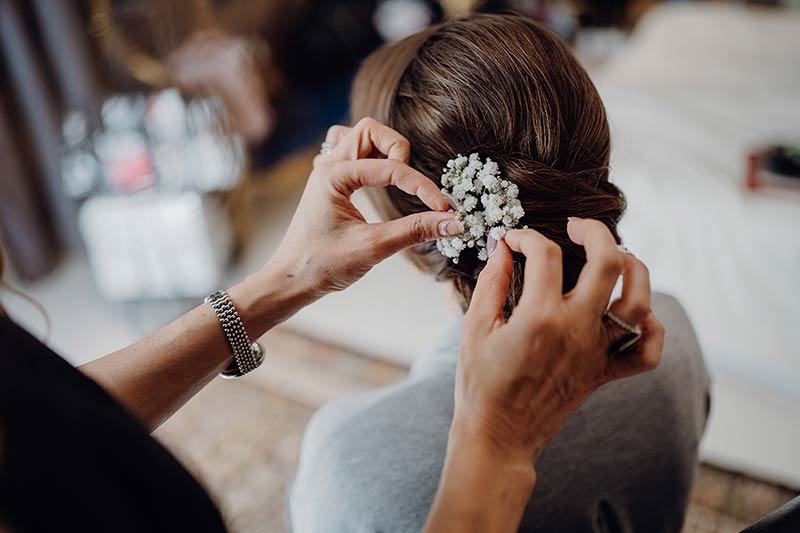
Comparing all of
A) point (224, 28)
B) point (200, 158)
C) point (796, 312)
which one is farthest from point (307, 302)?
point (224, 28)

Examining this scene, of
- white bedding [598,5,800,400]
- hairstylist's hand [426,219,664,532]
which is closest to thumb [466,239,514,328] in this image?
hairstylist's hand [426,219,664,532]

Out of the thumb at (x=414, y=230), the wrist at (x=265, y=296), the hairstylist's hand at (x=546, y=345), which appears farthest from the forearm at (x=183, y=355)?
the hairstylist's hand at (x=546, y=345)

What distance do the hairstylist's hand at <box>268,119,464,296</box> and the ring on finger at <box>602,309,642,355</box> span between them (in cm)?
23

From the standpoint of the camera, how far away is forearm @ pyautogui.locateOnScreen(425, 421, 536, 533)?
1.73ft

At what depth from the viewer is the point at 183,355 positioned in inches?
34.7

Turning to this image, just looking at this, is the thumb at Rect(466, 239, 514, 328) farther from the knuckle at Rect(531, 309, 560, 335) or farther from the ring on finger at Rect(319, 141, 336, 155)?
the ring on finger at Rect(319, 141, 336, 155)

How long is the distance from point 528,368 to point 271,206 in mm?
2633

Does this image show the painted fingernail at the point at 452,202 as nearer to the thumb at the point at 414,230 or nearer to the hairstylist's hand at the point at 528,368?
the thumb at the point at 414,230

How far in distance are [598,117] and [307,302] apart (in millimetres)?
486

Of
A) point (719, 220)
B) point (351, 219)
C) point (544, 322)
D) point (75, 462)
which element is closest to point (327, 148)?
point (351, 219)

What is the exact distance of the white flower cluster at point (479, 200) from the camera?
769mm

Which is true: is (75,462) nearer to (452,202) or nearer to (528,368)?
(528,368)

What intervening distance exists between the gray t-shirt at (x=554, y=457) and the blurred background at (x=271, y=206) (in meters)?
0.27

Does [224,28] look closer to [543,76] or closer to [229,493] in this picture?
[229,493]
